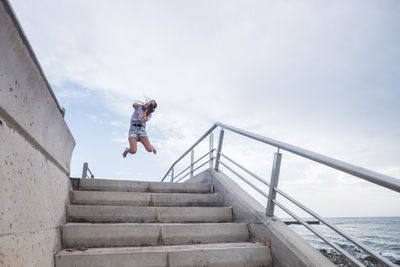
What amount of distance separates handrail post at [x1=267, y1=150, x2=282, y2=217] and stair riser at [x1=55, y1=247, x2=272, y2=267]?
449 millimetres

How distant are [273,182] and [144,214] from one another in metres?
1.64

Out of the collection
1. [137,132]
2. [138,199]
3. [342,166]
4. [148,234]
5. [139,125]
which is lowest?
[148,234]

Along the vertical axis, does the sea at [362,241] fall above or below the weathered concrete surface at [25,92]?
below

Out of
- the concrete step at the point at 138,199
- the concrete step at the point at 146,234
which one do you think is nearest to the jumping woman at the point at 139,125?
the concrete step at the point at 138,199

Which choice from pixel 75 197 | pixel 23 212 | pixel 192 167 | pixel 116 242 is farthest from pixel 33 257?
pixel 192 167

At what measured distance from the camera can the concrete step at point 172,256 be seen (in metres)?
Answer: 2.13

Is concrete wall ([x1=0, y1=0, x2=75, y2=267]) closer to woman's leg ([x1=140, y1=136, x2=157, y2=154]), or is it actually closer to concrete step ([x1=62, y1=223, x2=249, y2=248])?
concrete step ([x1=62, y1=223, x2=249, y2=248])

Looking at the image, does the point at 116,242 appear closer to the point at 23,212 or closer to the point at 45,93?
the point at 23,212

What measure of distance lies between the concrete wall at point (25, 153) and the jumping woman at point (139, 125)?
392 centimetres

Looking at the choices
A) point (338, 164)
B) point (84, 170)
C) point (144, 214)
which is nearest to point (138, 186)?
point (144, 214)

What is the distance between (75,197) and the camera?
3252mm

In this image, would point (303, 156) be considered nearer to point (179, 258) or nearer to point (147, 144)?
point (179, 258)

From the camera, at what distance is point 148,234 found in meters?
2.68

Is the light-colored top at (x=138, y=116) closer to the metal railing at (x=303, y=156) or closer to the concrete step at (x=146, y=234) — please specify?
the metal railing at (x=303, y=156)
